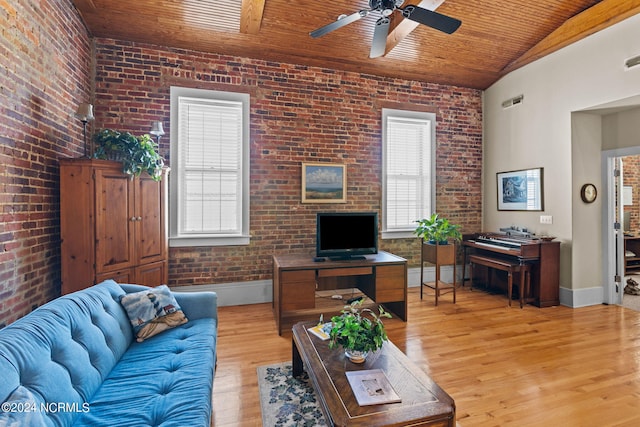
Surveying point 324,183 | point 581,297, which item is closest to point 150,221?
point 324,183

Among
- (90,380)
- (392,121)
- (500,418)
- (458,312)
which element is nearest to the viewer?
(90,380)

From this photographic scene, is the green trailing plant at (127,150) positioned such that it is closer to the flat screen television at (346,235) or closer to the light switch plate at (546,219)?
the flat screen television at (346,235)

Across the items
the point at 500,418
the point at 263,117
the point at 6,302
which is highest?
the point at 263,117

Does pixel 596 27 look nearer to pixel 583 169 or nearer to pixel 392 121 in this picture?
pixel 583 169

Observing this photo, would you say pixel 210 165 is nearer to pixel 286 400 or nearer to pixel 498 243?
pixel 286 400

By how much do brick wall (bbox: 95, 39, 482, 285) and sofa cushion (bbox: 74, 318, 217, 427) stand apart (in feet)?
6.97

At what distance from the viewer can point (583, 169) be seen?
4086mm

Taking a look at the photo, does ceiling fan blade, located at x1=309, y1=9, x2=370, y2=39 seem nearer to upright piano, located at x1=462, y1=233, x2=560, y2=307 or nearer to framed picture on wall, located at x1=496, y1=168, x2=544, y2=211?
upright piano, located at x1=462, y1=233, x2=560, y2=307

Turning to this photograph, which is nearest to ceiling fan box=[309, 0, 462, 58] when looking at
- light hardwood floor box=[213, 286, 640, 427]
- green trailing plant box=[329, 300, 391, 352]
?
green trailing plant box=[329, 300, 391, 352]

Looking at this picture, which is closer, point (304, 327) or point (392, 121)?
point (304, 327)

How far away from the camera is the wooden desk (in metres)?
3.31

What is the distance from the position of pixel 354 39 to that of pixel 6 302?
4.31 m

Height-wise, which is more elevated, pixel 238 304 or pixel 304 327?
pixel 304 327

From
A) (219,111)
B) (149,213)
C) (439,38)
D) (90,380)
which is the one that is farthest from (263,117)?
(90,380)
